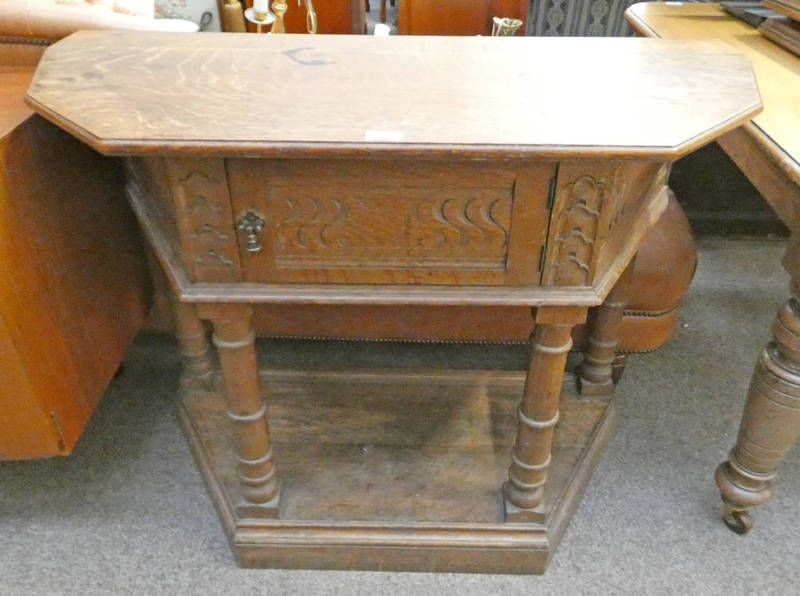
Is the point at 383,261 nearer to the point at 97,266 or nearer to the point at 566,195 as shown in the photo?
the point at 566,195

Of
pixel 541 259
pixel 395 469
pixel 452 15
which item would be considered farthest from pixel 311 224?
pixel 452 15

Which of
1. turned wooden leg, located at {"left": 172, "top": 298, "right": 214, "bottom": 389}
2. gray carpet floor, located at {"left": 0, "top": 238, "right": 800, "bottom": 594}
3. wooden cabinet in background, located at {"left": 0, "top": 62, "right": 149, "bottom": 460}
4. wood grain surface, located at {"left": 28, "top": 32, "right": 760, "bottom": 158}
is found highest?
wood grain surface, located at {"left": 28, "top": 32, "right": 760, "bottom": 158}

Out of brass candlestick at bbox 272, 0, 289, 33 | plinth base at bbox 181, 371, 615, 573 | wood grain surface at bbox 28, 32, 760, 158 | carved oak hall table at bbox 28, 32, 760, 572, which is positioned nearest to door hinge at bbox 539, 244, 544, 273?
carved oak hall table at bbox 28, 32, 760, 572

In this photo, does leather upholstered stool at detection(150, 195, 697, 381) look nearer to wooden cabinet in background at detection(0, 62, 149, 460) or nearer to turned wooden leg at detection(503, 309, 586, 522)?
wooden cabinet in background at detection(0, 62, 149, 460)

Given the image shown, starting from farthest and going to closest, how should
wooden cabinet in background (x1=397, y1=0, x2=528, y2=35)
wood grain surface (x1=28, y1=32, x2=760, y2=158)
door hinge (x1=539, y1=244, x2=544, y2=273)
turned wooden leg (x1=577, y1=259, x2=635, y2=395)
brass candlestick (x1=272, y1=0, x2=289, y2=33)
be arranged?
wooden cabinet in background (x1=397, y1=0, x2=528, y2=35), brass candlestick (x1=272, y1=0, x2=289, y2=33), turned wooden leg (x1=577, y1=259, x2=635, y2=395), door hinge (x1=539, y1=244, x2=544, y2=273), wood grain surface (x1=28, y1=32, x2=760, y2=158)

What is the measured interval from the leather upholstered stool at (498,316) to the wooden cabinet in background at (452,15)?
99 centimetres

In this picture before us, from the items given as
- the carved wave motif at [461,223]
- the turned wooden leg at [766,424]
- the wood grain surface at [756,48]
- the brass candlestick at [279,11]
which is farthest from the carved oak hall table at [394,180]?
the brass candlestick at [279,11]

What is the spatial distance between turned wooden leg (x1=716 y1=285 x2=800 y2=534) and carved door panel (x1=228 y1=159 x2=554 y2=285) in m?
0.45

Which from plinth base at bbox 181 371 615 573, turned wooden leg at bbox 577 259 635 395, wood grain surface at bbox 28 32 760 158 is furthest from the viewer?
turned wooden leg at bbox 577 259 635 395

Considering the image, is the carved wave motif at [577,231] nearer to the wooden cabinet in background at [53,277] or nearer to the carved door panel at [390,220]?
the carved door panel at [390,220]

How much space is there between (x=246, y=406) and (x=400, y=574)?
0.43 meters

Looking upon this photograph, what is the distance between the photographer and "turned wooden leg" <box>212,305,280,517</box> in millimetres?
940

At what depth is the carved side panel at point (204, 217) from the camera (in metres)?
0.78

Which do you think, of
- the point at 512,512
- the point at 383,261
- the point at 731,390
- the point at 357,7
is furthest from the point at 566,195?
the point at 357,7
